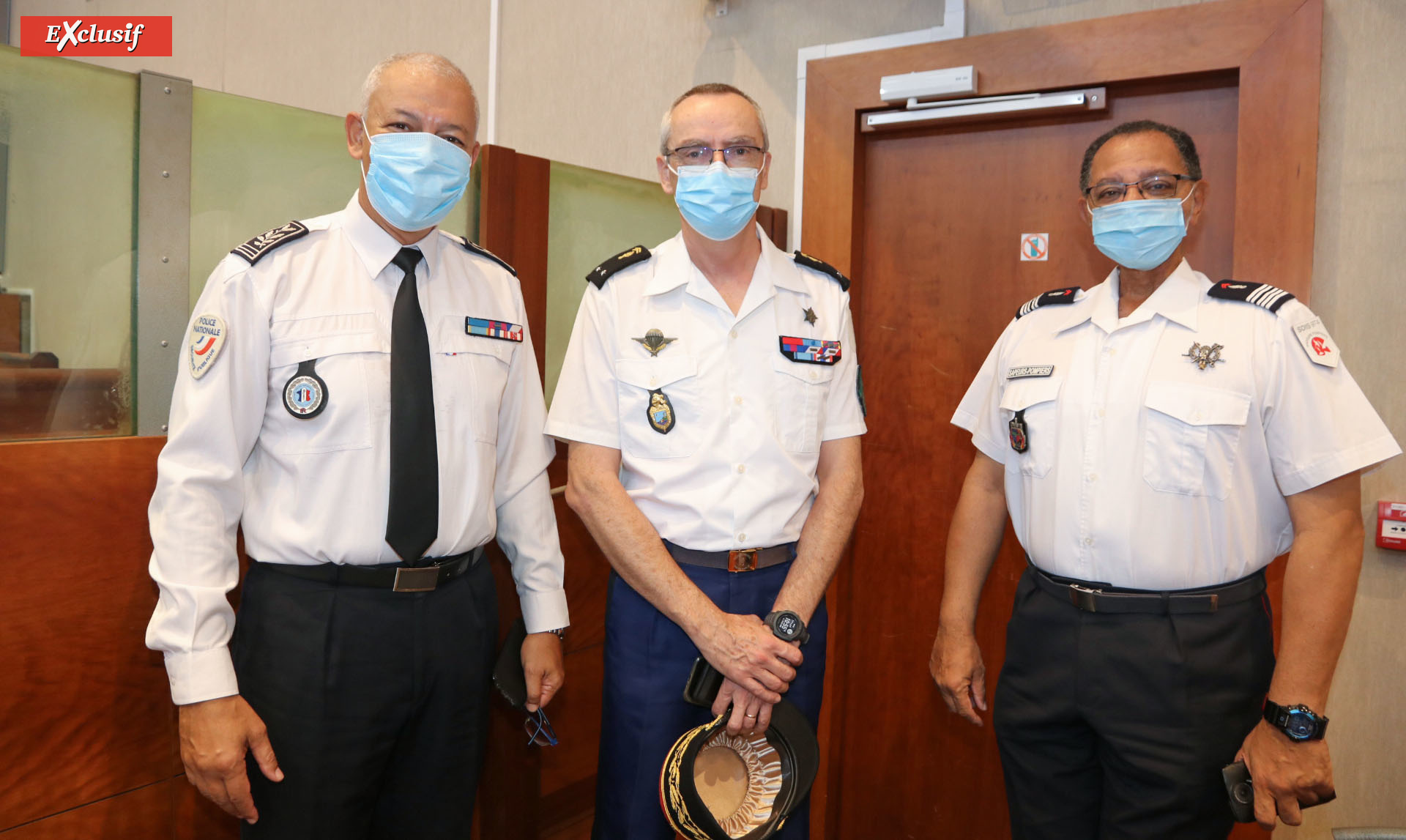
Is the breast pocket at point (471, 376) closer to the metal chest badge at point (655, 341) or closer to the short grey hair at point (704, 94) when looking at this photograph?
the metal chest badge at point (655, 341)

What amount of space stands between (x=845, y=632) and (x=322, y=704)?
185cm

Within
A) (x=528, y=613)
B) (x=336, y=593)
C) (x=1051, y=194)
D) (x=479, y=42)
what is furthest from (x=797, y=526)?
(x=479, y=42)

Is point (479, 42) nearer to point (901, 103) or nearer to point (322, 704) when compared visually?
point (901, 103)

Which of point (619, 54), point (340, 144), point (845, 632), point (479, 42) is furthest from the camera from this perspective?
point (479, 42)

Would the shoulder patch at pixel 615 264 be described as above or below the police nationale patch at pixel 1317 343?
above

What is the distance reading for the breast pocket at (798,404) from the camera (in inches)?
70.1

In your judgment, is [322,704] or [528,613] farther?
[528,613]

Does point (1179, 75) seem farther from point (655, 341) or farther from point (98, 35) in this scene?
point (98, 35)

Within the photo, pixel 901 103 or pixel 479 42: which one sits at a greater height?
pixel 479 42

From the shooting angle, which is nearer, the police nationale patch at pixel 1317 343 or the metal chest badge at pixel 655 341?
the police nationale patch at pixel 1317 343

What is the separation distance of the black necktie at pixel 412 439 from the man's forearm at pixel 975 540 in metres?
1.11

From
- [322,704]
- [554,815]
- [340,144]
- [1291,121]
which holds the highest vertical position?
[1291,121]

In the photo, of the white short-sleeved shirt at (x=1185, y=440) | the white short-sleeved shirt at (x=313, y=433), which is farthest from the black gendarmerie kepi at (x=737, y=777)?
the white short-sleeved shirt at (x=1185, y=440)

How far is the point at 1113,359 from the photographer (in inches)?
67.9
